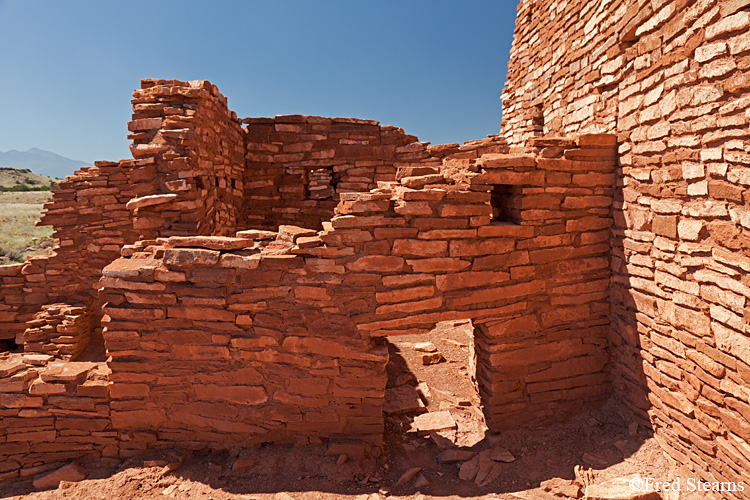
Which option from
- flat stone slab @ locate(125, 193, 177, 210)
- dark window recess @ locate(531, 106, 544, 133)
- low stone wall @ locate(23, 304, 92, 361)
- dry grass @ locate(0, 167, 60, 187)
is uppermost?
dry grass @ locate(0, 167, 60, 187)

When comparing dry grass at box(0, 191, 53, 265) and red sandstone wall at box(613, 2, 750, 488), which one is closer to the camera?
red sandstone wall at box(613, 2, 750, 488)

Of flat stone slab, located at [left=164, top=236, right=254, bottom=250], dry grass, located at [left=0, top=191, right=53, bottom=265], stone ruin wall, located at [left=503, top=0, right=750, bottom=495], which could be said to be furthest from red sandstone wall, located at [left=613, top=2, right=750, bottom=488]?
dry grass, located at [left=0, top=191, right=53, bottom=265]

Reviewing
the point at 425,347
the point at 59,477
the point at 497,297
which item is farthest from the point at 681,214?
the point at 59,477

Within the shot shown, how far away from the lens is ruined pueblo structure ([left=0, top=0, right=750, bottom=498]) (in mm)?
3361

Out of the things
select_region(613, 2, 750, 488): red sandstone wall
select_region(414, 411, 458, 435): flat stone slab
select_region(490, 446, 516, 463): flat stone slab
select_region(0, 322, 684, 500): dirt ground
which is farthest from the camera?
select_region(414, 411, 458, 435): flat stone slab

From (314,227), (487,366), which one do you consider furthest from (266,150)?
(487,366)

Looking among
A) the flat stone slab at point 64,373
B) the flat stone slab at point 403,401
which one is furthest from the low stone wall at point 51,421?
the flat stone slab at point 403,401

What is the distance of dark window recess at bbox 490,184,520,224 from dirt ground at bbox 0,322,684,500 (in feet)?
7.36

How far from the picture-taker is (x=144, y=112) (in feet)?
17.7

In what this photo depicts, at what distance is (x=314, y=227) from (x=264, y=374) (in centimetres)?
423

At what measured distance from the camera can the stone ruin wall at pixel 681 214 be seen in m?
3.04

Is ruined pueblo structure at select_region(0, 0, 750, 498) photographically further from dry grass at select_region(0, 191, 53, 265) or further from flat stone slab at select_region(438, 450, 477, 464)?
dry grass at select_region(0, 191, 53, 265)

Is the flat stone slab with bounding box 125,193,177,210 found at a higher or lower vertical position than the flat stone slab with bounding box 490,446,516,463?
higher

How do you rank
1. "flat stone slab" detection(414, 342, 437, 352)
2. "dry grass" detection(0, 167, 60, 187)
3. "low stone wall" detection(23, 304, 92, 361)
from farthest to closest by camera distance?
"dry grass" detection(0, 167, 60, 187) < "low stone wall" detection(23, 304, 92, 361) < "flat stone slab" detection(414, 342, 437, 352)
